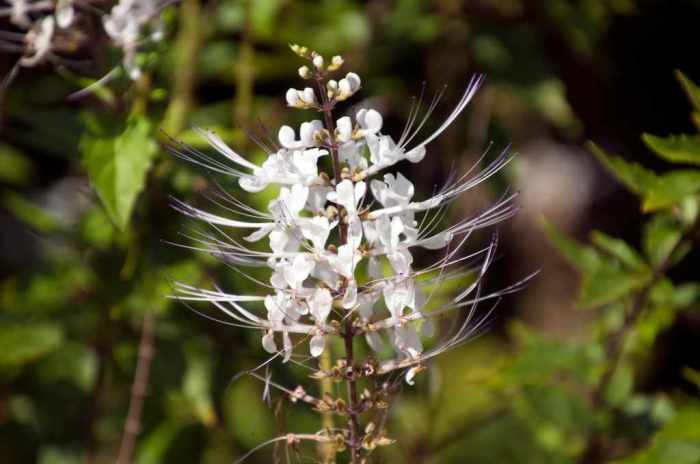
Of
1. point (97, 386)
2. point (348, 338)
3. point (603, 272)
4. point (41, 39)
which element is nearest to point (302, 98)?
point (348, 338)

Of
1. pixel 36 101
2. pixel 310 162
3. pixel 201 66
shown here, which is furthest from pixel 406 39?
pixel 310 162

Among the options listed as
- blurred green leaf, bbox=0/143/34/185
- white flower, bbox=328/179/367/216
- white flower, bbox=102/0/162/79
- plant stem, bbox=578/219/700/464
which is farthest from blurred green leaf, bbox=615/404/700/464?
blurred green leaf, bbox=0/143/34/185

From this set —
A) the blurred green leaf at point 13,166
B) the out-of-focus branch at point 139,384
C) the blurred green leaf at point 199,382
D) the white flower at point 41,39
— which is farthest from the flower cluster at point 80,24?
the blurred green leaf at point 13,166

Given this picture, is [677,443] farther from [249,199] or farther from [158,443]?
[158,443]

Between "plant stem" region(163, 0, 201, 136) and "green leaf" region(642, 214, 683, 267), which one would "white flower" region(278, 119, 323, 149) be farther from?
"plant stem" region(163, 0, 201, 136)

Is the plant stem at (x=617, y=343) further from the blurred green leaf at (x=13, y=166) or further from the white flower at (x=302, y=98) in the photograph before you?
the blurred green leaf at (x=13, y=166)
